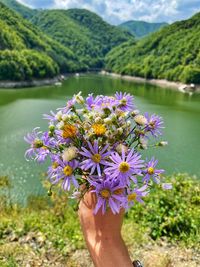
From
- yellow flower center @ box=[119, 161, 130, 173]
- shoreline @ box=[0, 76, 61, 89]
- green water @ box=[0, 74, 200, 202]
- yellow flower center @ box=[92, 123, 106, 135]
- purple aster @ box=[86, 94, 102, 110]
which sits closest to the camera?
yellow flower center @ box=[119, 161, 130, 173]

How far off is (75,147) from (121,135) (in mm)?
221

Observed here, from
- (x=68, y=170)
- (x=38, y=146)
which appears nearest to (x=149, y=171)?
(x=68, y=170)

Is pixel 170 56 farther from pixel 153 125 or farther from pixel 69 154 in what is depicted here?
pixel 69 154

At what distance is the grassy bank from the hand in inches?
142

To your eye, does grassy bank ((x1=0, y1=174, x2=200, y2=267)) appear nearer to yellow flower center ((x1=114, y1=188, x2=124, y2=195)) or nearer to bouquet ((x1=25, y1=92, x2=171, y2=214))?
bouquet ((x1=25, y1=92, x2=171, y2=214))

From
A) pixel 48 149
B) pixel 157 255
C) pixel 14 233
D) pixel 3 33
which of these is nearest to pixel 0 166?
pixel 14 233

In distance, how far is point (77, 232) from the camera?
20.8 ft

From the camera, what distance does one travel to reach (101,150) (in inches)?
59.4

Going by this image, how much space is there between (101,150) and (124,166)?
142 millimetres

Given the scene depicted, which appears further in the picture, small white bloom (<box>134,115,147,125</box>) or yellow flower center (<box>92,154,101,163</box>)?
small white bloom (<box>134,115,147,125</box>)

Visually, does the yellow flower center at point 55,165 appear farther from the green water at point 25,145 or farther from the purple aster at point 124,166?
the green water at point 25,145

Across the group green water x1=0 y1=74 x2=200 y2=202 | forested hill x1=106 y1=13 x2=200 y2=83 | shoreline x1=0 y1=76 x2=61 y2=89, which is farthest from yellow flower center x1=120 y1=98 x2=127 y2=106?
forested hill x1=106 y1=13 x2=200 y2=83

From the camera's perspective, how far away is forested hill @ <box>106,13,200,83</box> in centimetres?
8519

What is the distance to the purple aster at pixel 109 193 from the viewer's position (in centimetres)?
145
